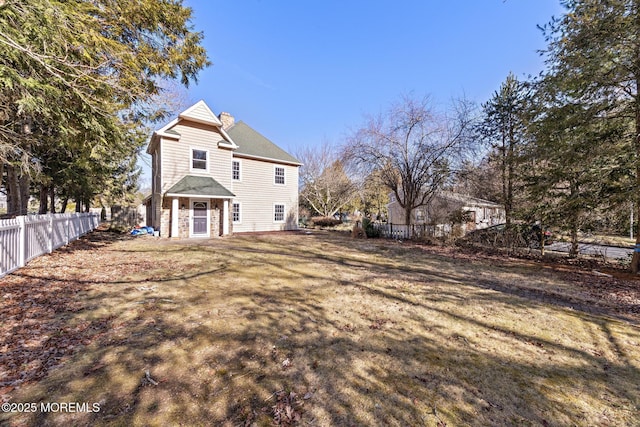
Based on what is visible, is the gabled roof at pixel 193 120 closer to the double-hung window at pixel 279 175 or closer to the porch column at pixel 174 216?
the porch column at pixel 174 216

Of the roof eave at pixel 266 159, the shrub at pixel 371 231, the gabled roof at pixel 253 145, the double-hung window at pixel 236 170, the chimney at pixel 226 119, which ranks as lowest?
the shrub at pixel 371 231

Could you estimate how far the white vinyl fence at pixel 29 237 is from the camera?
18.0 feet

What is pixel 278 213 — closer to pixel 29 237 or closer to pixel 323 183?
pixel 323 183

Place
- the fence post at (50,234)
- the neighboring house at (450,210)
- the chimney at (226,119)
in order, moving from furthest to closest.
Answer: the chimney at (226,119)
the neighboring house at (450,210)
the fence post at (50,234)

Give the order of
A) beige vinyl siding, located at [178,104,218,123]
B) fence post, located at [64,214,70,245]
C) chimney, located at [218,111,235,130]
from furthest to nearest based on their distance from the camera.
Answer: chimney, located at [218,111,235,130], beige vinyl siding, located at [178,104,218,123], fence post, located at [64,214,70,245]

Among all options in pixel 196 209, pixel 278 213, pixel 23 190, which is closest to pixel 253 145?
pixel 278 213

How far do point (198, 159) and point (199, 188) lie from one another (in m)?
1.95

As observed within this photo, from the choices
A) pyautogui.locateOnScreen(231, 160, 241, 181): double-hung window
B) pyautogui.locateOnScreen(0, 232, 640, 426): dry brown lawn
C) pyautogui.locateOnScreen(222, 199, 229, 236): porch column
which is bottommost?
pyautogui.locateOnScreen(0, 232, 640, 426): dry brown lawn

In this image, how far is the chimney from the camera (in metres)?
19.3

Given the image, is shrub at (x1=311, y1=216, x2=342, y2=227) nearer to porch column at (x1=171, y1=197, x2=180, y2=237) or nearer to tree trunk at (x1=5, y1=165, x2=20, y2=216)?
porch column at (x1=171, y1=197, x2=180, y2=237)

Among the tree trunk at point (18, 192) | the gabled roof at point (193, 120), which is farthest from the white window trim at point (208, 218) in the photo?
the tree trunk at point (18, 192)

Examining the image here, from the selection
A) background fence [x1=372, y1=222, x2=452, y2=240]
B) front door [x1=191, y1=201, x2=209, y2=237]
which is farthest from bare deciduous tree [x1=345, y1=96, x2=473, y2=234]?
front door [x1=191, y1=201, x2=209, y2=237]

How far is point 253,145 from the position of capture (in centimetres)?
1831

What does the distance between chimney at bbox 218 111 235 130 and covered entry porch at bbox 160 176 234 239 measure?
6.52 meters
